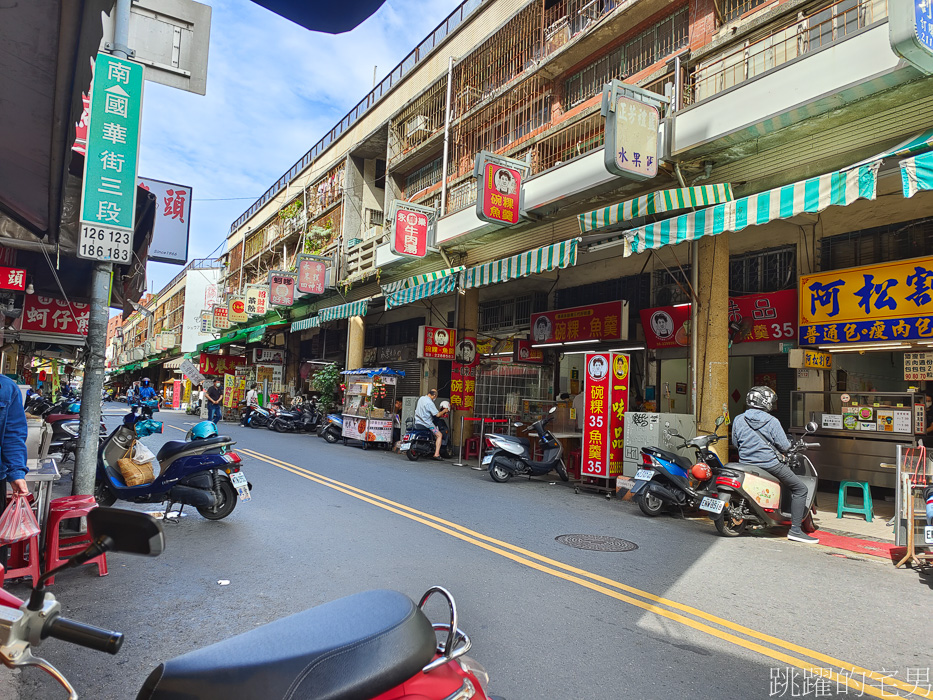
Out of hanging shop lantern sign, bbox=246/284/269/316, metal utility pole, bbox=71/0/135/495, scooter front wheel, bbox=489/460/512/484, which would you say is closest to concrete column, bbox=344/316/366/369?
hanging shop lantern sign, bbox=246/284/269/316

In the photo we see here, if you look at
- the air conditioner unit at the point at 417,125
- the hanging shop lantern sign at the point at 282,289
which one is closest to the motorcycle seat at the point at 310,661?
the air conditioner unit at the point at 417,125

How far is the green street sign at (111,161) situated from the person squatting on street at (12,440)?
1.82 m

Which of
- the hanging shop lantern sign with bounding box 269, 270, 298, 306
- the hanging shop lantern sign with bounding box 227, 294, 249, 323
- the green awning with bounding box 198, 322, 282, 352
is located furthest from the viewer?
the hanging shop lantern sign with bounding box 227, 294, 249, 323

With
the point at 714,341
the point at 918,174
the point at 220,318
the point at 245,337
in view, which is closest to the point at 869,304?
the point at 714,341

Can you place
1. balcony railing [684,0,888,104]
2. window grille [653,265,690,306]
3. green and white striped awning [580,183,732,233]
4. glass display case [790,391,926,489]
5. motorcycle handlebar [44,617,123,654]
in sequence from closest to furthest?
1. motorcycle handlebar [44,617,123,654]
2. balcony railing [684,0,888,104]
3. glass display case [790,391,926,489]
4. green and white striped awning [580,183,732,233]
5. window grille [653,265,690,306]

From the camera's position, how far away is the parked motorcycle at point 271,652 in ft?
5.19

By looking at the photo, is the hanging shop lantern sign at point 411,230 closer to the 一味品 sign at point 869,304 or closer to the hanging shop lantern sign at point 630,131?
the hanging shop lantern sign at point 630,131

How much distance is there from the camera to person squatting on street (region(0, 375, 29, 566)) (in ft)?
13.1

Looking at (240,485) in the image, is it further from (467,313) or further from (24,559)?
(467,313)

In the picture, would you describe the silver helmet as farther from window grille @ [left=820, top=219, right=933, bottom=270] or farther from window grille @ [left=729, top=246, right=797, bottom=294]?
window grille @ [left=729, top=246, right=797, bottom=294]

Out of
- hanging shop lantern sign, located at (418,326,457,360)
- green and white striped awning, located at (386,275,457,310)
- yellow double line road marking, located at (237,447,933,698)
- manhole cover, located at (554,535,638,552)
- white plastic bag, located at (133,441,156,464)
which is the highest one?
green and white striped awning, located at (386,275,457,310)

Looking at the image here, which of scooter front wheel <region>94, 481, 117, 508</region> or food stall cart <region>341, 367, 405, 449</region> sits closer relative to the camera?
scooter front wheel <region>94, 481, 117, 508</region>

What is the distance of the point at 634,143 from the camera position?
983 cm

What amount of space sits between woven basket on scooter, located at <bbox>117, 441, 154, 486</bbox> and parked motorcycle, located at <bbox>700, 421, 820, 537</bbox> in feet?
21.5
